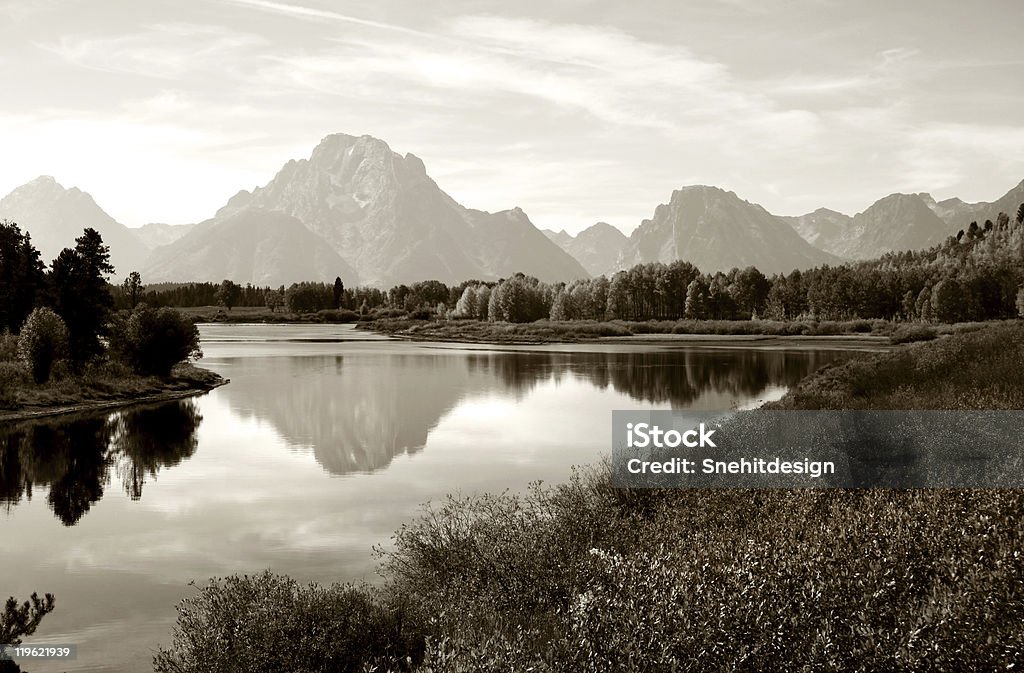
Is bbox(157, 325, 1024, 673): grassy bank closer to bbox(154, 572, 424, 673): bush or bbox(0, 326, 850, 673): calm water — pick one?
bbox(154, 572, 424, 673): bush

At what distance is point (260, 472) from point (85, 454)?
31.3 ft

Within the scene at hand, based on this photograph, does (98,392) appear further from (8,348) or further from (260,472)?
(260,472)

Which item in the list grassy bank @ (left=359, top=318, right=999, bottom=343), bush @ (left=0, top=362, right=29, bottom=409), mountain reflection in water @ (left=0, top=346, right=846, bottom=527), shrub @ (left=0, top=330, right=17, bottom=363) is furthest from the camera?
grassy bank @ (left=359, top=318, right=999, bottom=343)

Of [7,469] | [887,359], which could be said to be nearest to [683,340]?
[887,359]

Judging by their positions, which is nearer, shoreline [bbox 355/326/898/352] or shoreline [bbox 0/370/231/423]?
shoreline [bbox 0/370/231/423]

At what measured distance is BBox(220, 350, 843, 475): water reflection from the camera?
4531cm

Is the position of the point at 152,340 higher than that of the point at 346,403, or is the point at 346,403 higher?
the point at 152,340

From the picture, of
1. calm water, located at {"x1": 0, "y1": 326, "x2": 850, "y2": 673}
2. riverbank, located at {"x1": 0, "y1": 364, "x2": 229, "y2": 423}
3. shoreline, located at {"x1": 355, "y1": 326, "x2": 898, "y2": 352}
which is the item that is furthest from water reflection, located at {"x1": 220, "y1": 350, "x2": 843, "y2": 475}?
shoreline, located at {"x1": 355, "y1": 326, "x2": 898, "y2": 352}

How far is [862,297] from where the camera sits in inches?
7308

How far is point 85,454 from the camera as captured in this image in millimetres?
38781

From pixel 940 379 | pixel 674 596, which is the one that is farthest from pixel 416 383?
pixel 674 596

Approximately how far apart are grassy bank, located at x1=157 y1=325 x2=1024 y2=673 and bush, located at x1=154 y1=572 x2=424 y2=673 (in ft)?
0.12

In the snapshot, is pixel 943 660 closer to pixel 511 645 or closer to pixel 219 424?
pixel 511 645

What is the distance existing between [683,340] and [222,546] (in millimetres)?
134397
